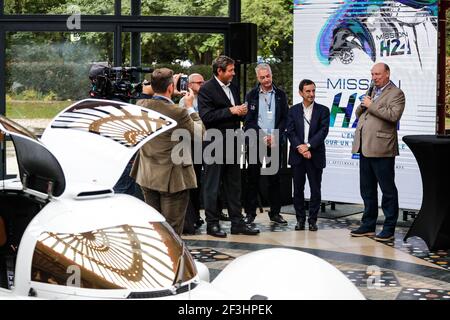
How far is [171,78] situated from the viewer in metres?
8.29

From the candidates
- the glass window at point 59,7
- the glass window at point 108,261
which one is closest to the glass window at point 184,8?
the glass window at point 59,7

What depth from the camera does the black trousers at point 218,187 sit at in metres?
10.6

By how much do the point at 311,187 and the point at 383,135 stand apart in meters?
1.28

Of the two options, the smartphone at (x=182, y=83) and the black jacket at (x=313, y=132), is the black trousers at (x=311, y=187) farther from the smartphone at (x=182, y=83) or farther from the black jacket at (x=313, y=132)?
the smartphone at (x=182, y=83)

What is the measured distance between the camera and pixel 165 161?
8.45 meters

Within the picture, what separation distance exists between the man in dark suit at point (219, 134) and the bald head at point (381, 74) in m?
1.63

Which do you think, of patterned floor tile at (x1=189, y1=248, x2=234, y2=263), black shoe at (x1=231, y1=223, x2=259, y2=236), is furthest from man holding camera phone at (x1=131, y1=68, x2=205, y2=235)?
black shoe at (x1=231, y1=223, x2=259, y2=236)

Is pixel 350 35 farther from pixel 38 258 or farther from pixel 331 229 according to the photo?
pixel 38 258


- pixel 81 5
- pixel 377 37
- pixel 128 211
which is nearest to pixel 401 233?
pixel 377 37

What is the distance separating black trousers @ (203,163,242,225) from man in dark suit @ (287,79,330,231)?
90 centimetres

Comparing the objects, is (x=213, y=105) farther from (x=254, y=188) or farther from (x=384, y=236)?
(x=384, y=236)

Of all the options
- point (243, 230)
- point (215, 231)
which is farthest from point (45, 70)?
point (243, 230)

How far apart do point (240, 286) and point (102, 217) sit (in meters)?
0.85

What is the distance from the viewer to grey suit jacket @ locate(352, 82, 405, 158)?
1027cm
